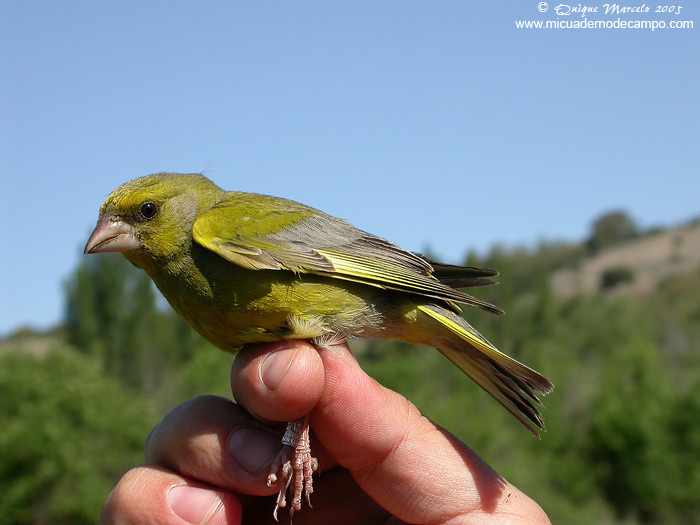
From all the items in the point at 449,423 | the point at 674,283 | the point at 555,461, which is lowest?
the point at 555,461

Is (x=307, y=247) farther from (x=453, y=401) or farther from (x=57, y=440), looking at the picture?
(x=453, y=401)

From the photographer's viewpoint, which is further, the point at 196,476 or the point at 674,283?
the point at 674,283

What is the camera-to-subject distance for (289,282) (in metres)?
3.56

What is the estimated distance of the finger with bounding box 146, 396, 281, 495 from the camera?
338 centimetres

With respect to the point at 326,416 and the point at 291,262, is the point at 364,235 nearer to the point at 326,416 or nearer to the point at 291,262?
the point at 291,262

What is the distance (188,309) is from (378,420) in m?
1.25

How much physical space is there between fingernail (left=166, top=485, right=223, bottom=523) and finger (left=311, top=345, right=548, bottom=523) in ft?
2.26

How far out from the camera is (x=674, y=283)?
76375mm

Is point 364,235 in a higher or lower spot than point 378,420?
higher

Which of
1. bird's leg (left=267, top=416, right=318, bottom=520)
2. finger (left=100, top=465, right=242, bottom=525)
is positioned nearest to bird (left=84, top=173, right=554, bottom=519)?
bird's leg (left=267, top=416, right=318, bottom=520)

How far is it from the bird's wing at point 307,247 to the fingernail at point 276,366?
47cm

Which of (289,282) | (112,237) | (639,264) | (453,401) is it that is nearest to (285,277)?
(289,282)

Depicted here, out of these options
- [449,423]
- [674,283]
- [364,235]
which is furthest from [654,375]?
[364,235]

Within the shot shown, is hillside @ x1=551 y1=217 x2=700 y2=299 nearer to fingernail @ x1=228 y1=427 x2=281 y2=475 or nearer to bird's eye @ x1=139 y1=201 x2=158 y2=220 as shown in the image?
bird's eye @ x1=139 y1=201 x2=158 y2=220
